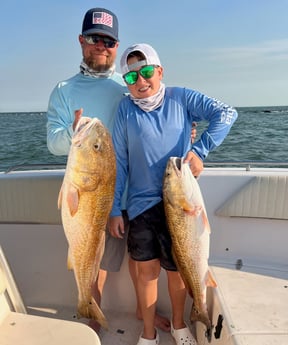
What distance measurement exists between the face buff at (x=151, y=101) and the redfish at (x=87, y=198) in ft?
1.16

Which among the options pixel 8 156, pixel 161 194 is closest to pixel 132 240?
pixel 161 194

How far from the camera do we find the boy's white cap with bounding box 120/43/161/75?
232cm

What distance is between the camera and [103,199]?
2328 mm

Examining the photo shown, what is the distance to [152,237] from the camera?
2.61 m

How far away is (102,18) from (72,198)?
1282 millimetres

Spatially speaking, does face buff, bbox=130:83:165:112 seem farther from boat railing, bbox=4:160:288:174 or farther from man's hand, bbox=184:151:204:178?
boat railing, bbox=4:160:288:174

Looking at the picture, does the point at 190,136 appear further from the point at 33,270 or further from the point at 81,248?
the point at 33,270

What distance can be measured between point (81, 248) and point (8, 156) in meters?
13.6

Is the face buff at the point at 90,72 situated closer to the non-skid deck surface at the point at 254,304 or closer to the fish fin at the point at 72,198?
the fish fin at the point at 72,198

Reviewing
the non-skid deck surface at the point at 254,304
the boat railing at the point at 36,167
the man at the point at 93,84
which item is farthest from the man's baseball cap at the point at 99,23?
the non-skid deck surface at the point at 254,304

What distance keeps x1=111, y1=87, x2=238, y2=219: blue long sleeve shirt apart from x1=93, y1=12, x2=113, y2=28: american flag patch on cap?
0.55 meters

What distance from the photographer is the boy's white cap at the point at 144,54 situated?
2.32 m

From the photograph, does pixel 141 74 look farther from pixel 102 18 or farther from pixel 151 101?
pixel 102 18

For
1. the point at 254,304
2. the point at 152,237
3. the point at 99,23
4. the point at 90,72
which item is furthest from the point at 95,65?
the point at 254,304
